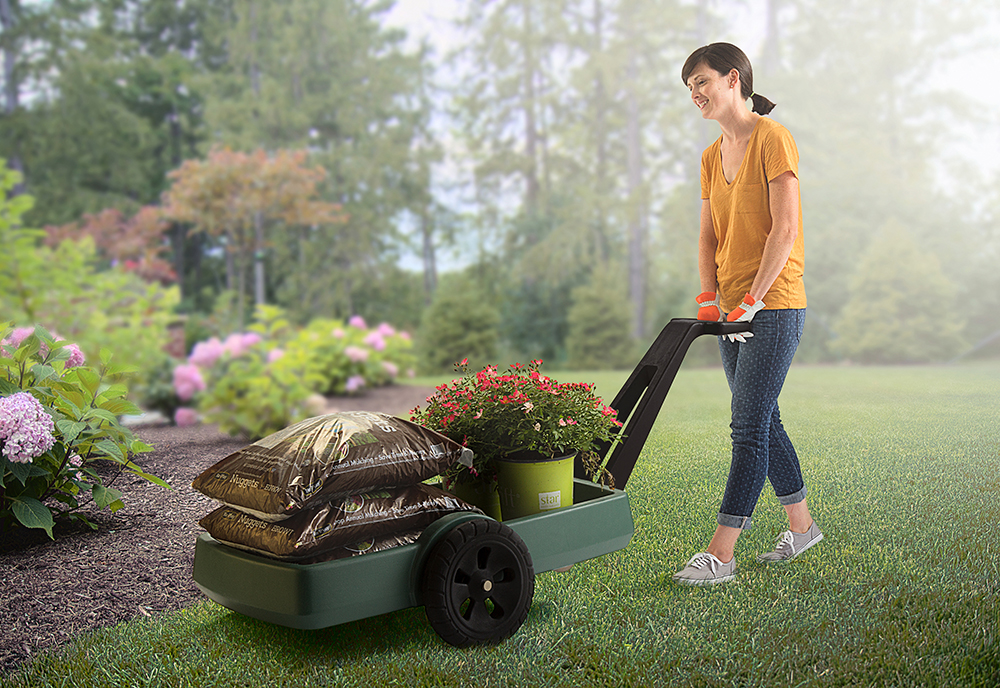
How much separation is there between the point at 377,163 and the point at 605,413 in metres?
11.3

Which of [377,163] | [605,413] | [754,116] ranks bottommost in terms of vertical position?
[605,413]

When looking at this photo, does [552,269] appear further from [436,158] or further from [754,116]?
[754,116]

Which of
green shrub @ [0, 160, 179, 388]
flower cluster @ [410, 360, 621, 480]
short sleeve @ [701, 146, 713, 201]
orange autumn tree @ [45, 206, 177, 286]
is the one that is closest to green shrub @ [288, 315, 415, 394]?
green shrub @ [0, 160, 179, 388]

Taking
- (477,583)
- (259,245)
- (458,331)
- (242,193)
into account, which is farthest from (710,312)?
(259,245)

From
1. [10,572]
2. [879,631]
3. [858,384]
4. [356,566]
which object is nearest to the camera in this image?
[356,566]

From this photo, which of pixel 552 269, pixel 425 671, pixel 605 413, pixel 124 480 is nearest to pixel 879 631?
pixel 605 413

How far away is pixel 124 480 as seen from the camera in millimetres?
3127

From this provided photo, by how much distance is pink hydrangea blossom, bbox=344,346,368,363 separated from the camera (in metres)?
6.40

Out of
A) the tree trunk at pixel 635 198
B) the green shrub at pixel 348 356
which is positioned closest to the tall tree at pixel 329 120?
the tree trunk at pixel 635 198

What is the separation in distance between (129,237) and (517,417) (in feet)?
37.0

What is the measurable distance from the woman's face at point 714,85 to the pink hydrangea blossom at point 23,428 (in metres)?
2.18

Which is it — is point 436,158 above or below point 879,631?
above

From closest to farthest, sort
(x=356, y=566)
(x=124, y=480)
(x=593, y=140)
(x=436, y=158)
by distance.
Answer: (x=356, y=566), (x=124, y=480), (x=593, y=140), (x=436, y=158)

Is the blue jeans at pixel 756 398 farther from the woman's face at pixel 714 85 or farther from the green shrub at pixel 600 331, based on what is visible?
the green shrub at pixel 600 331
